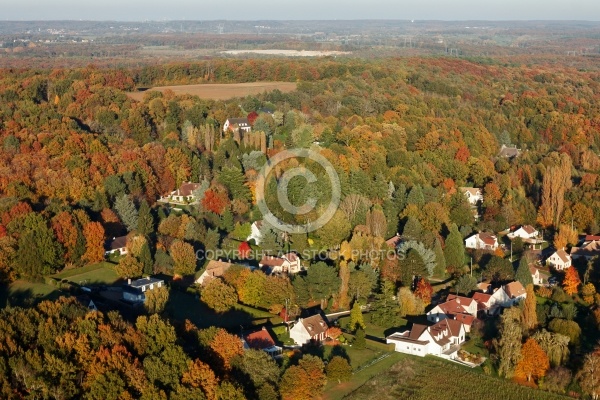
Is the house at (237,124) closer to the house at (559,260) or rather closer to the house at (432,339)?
the house at (559,260)

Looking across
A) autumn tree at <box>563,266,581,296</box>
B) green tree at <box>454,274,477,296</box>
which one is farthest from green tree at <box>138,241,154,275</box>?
autumn tree at <box>563,266,581,296</box>

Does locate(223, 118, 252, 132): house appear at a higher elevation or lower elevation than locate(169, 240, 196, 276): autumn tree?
higher

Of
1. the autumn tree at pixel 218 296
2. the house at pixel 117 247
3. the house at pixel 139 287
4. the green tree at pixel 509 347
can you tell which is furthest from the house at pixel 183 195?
the green tree at pixel 509 347

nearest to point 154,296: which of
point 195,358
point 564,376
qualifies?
point 195,358

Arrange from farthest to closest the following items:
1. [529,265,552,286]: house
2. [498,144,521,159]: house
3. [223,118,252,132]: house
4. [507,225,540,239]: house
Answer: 1. [498,144,521,159]: house
2. [223,118,252,132]: house
3. [507,225,540,239]: house
4. [529,265,552,286]: house

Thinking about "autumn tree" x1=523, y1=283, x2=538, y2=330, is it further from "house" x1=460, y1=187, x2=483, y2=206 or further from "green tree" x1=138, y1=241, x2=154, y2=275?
"house" x1=460, y1=187, x2=483, y2=206

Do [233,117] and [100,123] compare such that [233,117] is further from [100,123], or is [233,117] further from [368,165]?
[368,165]

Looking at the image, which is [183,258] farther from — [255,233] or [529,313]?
[529,313]

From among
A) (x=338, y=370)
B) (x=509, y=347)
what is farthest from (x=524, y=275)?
(x=338, y=370)
